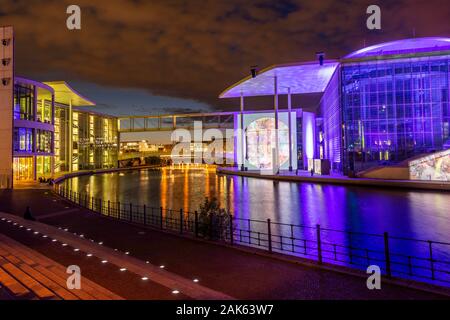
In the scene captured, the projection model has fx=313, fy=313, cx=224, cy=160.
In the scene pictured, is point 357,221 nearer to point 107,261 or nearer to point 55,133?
point 107,261

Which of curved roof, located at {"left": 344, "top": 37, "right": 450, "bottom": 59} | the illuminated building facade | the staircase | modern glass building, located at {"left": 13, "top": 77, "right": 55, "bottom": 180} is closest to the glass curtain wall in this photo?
curved roof, located at {"left": 344, "top": 37, "right": 450, "bottom": 59}

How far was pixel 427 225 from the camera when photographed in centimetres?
1499

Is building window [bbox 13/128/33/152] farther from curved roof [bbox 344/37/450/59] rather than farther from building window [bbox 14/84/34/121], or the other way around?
curved roof [bbox 344/37/450/59]

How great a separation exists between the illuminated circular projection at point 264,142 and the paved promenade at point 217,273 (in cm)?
4880

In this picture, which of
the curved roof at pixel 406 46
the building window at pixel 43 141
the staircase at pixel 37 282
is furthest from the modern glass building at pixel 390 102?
the staircase at pixel 37 282

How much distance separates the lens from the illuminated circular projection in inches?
2306

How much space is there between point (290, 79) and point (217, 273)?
48.0 meters

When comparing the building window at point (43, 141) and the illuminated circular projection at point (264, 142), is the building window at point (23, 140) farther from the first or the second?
the illuminated circular projection at point (264, 142)

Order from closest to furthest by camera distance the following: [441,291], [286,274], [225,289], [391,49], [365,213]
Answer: [441,291]
[225,289]
[286,274]
[365,213]
[391,49]

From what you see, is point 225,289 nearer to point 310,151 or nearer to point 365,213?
point 365,213

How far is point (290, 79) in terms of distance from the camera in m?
51.3

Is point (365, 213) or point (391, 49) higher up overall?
point (391, 49)
